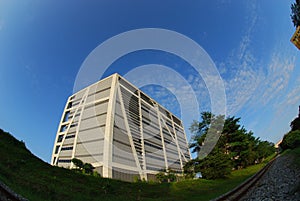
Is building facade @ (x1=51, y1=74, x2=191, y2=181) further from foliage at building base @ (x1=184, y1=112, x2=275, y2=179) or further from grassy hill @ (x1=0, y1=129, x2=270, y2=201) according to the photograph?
grassy hill @ (x1=0, y1=129, x2=270, y2=201)

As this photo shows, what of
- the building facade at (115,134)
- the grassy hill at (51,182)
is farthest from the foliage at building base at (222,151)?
the building facade at (115,134)

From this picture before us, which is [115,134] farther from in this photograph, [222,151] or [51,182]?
[51,182]

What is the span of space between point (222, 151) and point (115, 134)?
95.1 feet

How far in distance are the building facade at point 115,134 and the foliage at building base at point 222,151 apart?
922 inches

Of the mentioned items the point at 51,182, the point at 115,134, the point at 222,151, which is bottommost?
the point at 51,182

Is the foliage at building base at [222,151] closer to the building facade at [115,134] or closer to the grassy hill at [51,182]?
the grassy hill at [51,182]

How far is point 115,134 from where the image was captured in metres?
44.6

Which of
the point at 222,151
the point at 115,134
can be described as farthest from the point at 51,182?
the point at 115,134

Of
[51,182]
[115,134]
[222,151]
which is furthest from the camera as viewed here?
[115,134]

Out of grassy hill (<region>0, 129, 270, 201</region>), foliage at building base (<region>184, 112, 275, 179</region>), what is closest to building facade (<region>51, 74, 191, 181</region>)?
foliage at building base (<region>184, 112, 275, 179</region>)

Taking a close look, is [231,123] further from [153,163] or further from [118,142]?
[153,163]

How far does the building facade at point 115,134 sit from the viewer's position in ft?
139

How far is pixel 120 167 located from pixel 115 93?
64.7ft

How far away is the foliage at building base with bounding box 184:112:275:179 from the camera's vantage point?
17.1 metres
